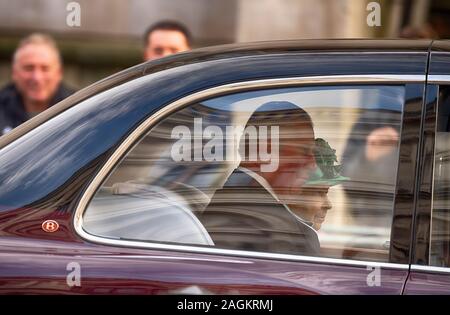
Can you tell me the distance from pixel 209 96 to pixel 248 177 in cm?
24

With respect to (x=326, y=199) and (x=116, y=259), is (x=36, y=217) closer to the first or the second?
(x=116, y=259)

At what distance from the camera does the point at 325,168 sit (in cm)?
291

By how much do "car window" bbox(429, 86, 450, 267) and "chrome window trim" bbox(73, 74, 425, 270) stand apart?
88 millimetres

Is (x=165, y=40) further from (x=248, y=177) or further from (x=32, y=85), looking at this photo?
(x=248, y=177)

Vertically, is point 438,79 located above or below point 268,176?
above

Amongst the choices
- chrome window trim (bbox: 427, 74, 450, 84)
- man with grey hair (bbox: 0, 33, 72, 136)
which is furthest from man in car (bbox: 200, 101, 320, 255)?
man with grey hair (bbox: 0, 33, 72, 136)

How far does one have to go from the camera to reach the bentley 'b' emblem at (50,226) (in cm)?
283

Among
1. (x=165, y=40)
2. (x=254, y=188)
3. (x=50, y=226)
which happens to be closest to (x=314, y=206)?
(x=254, y=188)

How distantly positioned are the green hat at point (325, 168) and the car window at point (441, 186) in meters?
0.24

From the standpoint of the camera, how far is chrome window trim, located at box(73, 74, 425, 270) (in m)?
2.82

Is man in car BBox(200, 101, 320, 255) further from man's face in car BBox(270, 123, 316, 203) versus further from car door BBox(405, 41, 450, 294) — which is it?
car door BBox(405, 41, 450, 294)

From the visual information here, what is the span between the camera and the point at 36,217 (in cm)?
284
